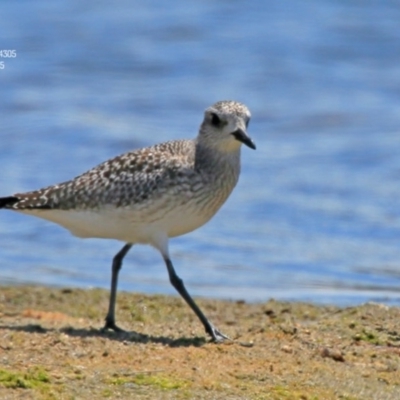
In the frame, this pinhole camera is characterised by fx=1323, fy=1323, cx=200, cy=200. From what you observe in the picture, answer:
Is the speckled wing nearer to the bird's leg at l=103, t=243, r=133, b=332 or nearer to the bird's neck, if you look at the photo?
the bird's neck

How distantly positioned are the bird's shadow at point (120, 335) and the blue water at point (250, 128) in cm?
246

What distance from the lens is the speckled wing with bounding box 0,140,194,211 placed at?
8484 millimetres

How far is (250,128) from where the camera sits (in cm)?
1549

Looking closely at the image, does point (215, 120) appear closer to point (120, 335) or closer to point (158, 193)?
point (158, 193)

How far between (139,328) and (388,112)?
7.86m

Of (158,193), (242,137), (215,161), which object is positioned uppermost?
(242,137)

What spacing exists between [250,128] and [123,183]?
278 inches

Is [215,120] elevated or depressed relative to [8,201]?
elevated

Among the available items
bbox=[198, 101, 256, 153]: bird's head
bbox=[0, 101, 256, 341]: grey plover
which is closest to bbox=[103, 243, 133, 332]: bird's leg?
bbox=[0, 101, 256, 341]: grey plover

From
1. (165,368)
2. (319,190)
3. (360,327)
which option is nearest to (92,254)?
(319,190)

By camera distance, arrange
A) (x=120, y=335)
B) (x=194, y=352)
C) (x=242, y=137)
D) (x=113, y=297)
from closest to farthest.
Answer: (x=194, y=352)
(x=120, y=335)
(x=242, y=137)
(x=113, y=297)

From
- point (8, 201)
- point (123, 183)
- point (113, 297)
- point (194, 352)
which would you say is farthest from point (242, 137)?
point (8, 201)

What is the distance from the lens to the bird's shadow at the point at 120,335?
817 cm

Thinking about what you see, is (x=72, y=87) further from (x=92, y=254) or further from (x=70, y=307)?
(x=70, y=307)
